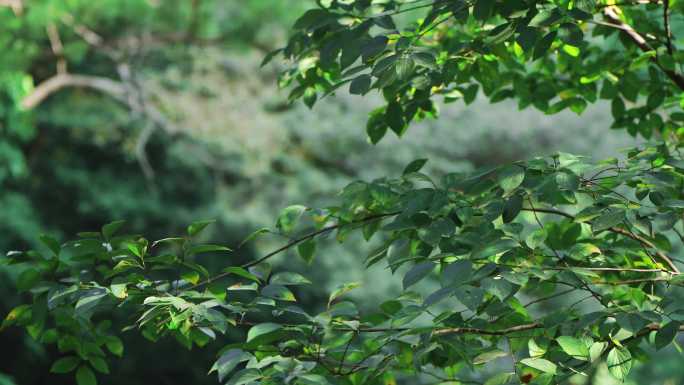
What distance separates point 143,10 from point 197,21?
50 cm

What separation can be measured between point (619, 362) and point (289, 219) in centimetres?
54

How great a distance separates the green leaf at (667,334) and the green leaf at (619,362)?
0.23 ft

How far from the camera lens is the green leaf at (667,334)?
1.02 m

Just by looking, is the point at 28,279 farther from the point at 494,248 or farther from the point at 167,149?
the point at 167,149

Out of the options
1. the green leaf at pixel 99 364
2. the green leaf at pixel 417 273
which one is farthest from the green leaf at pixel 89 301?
the green leaf at pixel 417 273

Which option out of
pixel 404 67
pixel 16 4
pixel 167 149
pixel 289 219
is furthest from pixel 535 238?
pixel 167 149

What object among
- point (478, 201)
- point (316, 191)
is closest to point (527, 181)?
point (478, 201)

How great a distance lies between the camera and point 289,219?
1.33m

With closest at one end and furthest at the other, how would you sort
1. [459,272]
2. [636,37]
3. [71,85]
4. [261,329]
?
[459,272] < [261,329] < [636,37] < [71,85]

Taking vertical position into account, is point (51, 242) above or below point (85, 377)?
above

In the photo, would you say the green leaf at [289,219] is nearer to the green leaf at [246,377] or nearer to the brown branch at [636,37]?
the green leaf at [246,377]

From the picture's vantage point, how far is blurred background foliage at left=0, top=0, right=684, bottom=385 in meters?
6.40

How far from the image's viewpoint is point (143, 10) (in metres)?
5.83

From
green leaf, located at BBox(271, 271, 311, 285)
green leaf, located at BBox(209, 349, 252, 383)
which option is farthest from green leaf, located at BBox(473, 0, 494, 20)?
green leaf, located at BBox(209, 349, 252, 383)
